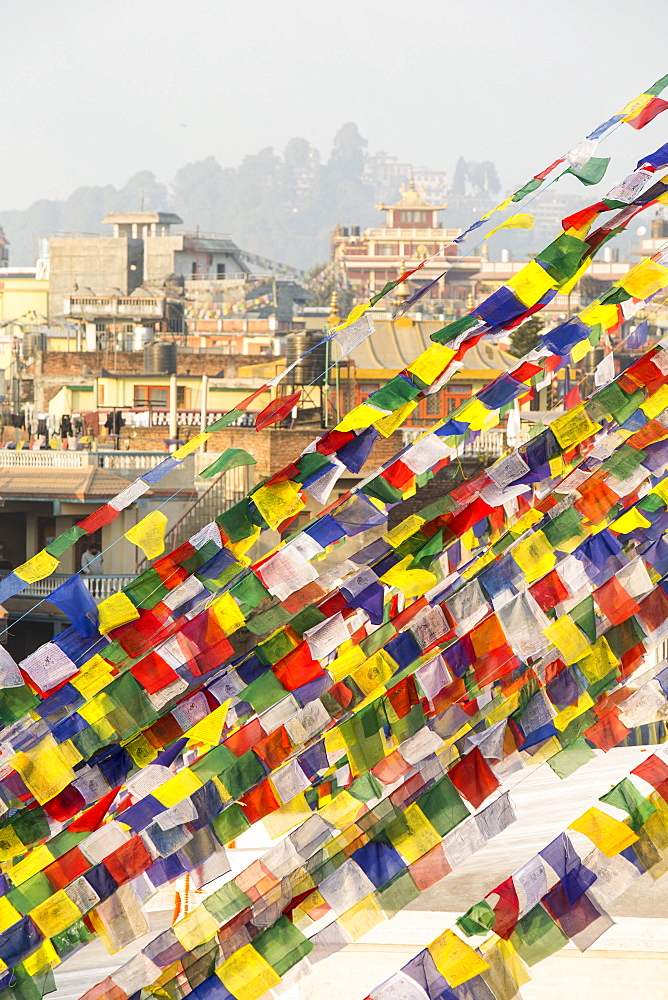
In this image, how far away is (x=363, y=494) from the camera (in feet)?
10.3

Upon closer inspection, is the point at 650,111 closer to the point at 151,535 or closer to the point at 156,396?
the point at 151,535

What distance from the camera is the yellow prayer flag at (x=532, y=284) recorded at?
3113mm

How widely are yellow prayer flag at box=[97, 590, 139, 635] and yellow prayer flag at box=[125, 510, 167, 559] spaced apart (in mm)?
135

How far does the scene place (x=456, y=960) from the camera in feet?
8.14

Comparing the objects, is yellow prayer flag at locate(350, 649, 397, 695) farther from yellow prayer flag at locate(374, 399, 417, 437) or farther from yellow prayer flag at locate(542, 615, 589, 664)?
yellow prayer flag at locate(374, 399, 417, 437)

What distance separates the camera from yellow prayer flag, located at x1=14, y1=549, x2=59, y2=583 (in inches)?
120

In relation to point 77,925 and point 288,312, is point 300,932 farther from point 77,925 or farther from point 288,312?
point 288,312

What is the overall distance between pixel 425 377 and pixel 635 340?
5.22 feet

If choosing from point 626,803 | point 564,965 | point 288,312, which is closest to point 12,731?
point 626,803

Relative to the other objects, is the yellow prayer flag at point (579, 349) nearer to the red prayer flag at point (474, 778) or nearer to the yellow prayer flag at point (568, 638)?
the yellow prayer flag at point (568, 638)

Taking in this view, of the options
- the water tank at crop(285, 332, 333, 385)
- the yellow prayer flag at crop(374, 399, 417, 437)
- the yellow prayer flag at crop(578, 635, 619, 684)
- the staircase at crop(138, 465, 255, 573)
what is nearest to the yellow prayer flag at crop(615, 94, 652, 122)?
the yellow prayer flag at crop(374, 399, 417, 437)

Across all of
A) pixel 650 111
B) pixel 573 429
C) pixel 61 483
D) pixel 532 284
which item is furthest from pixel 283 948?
pixel 61 483

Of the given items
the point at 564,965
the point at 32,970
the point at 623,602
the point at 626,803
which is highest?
the point at 623,602

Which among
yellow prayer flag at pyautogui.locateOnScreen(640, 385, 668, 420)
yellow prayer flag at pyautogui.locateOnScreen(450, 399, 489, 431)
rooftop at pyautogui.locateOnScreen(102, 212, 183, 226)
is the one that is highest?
rooftop at pyautogui.locateOnScreen(102, 212, 183, 226)
